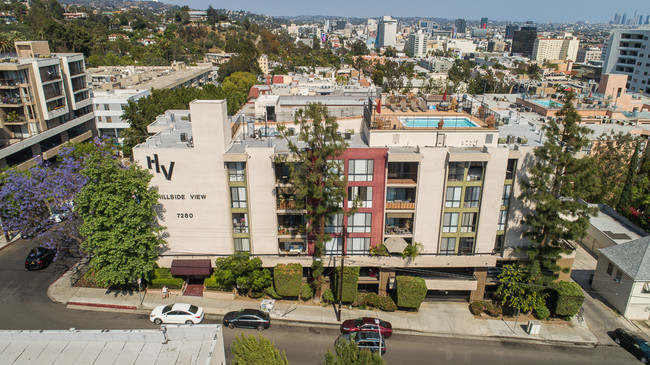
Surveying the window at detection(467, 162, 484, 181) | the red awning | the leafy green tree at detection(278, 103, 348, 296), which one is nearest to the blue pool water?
the window at detection(467, 162, 484, 181)

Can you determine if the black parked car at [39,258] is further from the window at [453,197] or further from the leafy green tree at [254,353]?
the window at [453,197]

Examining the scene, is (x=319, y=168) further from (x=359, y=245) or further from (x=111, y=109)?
(x=111, y=109)

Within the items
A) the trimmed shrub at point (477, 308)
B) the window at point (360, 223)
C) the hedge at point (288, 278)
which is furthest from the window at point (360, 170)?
the trimmed shrub at point (477, 308)

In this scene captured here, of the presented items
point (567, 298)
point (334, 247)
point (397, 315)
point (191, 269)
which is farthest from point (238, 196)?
point (567, 298)

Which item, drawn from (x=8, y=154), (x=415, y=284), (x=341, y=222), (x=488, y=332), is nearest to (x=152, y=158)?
(x=341, y=222)

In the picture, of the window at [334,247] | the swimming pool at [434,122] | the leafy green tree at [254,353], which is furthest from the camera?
the swimming pool at [434,122]

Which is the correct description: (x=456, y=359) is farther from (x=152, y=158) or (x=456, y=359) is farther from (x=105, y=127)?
(x=105, y=127)

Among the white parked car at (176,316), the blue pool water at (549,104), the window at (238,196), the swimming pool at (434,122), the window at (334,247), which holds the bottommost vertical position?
the white parked car at (176,316)
